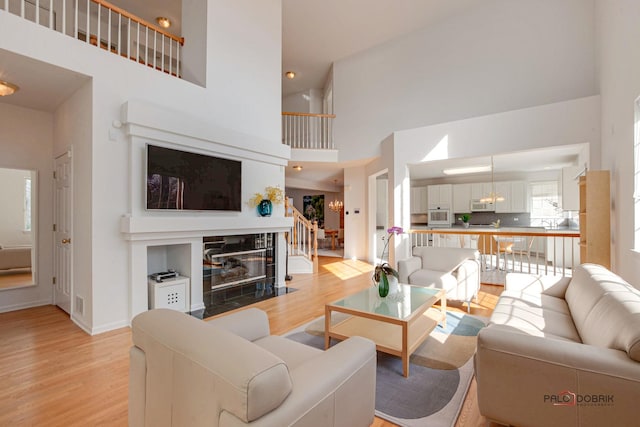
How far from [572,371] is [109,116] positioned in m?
4.53

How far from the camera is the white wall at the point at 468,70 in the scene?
5.27 meters

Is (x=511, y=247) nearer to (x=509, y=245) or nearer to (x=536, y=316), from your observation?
(x=509, y=245)

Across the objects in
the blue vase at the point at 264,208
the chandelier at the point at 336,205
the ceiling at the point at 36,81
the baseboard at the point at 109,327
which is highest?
the ceiling at the point at 36,81

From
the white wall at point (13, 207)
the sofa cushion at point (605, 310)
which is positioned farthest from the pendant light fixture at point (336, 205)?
the sofa cushion at point (605, 310)

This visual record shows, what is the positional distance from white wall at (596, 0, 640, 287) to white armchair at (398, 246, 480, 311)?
1506 mm

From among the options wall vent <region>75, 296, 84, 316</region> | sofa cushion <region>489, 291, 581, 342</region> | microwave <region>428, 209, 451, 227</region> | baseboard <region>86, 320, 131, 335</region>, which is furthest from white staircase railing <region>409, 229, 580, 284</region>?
wall vent <region>75, 296, 84, 316</region>

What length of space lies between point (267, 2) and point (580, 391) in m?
6.36

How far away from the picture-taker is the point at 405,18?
6.60 meters

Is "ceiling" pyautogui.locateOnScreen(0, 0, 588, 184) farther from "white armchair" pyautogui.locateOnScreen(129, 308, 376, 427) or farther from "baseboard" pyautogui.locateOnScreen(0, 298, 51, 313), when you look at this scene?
"white armchair" pyautogui.locateOnScreen(129, 308, 376, 427)

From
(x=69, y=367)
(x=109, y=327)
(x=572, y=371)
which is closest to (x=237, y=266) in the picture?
(x=109, y=327)

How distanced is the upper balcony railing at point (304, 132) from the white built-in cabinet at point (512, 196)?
16.9 feet

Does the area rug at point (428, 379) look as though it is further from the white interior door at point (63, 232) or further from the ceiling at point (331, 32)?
the ceiling at point (331, 32)

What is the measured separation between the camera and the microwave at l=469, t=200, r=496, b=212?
8.91 m

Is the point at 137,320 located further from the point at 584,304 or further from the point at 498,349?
the point at 584,304
